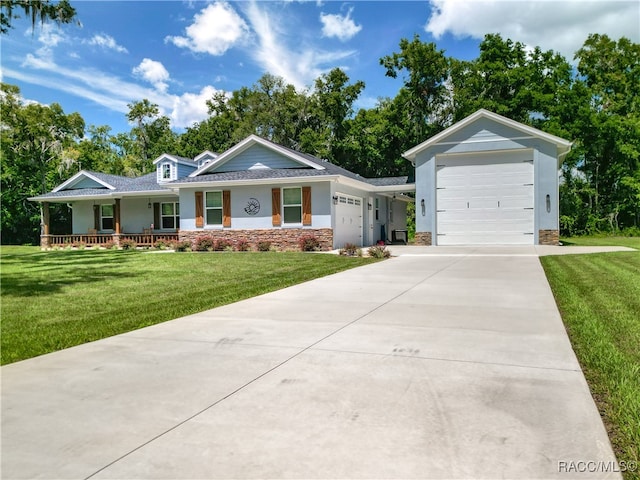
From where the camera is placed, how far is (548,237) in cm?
1922

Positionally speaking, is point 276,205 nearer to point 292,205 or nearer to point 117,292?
point 292,205

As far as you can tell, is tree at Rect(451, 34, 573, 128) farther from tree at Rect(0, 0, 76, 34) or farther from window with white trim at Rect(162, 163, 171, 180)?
tree at Rect(0, 0, 76, 34)

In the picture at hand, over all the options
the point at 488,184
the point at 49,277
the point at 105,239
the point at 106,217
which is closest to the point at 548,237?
the point at 488,184

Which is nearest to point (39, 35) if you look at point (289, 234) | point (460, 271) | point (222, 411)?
→ point (289, 234)

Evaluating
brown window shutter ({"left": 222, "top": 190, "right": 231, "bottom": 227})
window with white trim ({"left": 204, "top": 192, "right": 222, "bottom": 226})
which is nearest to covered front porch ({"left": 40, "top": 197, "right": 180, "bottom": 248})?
Result: window with white trim ({"left": 204, "top": 192, "right": 222, "bottom": 226})

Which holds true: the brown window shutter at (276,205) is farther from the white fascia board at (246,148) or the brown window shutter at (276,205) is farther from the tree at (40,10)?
the tree at (40,10)

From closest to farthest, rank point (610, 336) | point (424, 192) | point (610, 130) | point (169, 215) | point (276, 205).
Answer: point (610, 336) < point (276, 205) < point (424, 192) < point (169, 215) < point (610, 130)

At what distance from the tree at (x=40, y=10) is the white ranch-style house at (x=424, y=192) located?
7853mm

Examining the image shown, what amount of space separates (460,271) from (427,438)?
8.51 meters

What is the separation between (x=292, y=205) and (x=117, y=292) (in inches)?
468

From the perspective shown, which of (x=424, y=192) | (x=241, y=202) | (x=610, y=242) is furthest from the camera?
(x=610, y=242)

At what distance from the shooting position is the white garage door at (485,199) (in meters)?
19.6

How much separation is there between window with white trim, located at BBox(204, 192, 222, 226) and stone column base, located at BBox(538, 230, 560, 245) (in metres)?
14.4

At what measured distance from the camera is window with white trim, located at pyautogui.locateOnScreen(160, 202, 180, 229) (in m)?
25.1
